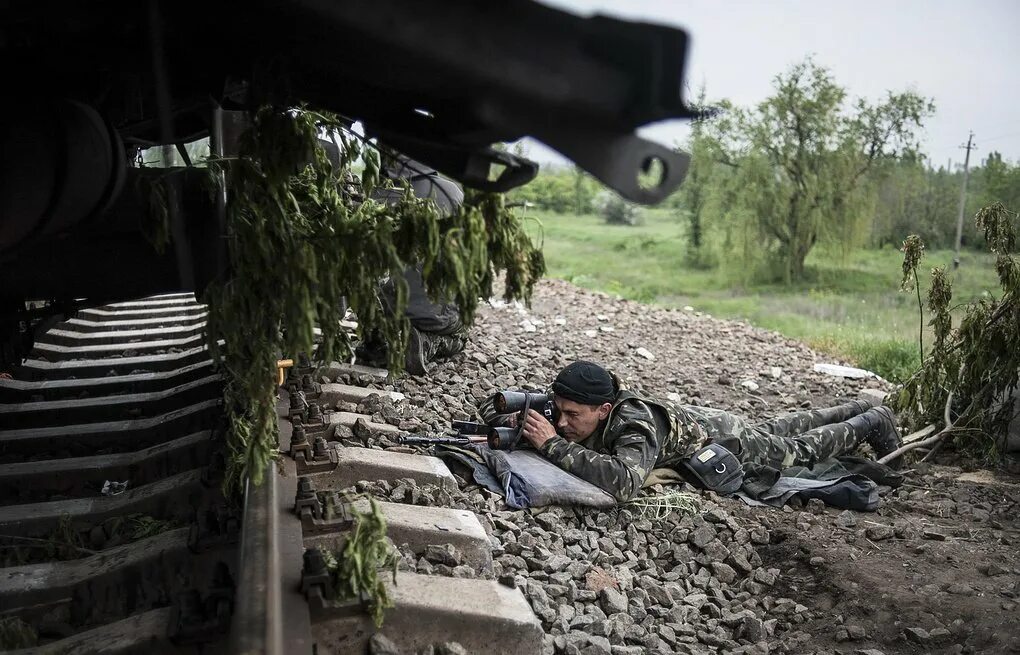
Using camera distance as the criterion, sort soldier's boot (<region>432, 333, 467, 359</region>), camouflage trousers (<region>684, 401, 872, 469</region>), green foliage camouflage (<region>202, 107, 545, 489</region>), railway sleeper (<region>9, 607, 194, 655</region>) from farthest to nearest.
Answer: soldier's boot (<region>432, 333, 467, 359</region>) < camouflage trousers (<region>684, 401, 872, 469</region>) < green foliage camouflage (<region>202, 107, 545, 489</region>) < railway sleeper (<region>9, 607, 194, 655</region>)

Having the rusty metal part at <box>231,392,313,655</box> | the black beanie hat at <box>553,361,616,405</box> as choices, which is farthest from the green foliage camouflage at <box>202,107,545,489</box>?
the black beanie hat at <box>553,361,616,405</box>

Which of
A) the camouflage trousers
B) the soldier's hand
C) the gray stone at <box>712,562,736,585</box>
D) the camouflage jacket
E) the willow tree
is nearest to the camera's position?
the gray stone at <box>712,562,736,585</box>

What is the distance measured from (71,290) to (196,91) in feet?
4.11

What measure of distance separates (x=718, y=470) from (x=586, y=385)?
887mm

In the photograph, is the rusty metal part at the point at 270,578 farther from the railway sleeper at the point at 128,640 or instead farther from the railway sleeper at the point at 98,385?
the railway sleeper at the point at 98,385

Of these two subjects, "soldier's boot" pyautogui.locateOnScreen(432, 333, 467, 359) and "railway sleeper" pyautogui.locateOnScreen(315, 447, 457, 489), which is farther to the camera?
"soldier's boot" pyautogui.locateOnScreen(432, 333, 467, 359)

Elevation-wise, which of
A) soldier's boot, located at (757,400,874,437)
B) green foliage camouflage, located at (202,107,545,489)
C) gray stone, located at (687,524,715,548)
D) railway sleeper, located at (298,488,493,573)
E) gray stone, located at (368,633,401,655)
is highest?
green foliage camouflage, located at (202,107,545,489)

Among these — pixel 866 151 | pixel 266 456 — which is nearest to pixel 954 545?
pixel 266 456

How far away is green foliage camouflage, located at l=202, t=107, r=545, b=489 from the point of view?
7.33 ft

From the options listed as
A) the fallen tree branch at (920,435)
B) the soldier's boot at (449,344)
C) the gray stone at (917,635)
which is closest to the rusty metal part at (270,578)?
the gray stone at (917,635)

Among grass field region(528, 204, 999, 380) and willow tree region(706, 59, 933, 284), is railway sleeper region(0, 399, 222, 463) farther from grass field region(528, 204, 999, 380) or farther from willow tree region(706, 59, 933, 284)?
willow tree region(706, 59, 933, 284)

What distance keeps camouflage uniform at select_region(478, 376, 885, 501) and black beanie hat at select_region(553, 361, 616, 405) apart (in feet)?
0.49

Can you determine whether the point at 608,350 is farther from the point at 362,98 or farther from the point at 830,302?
the point at 830,302

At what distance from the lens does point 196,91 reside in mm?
2643
